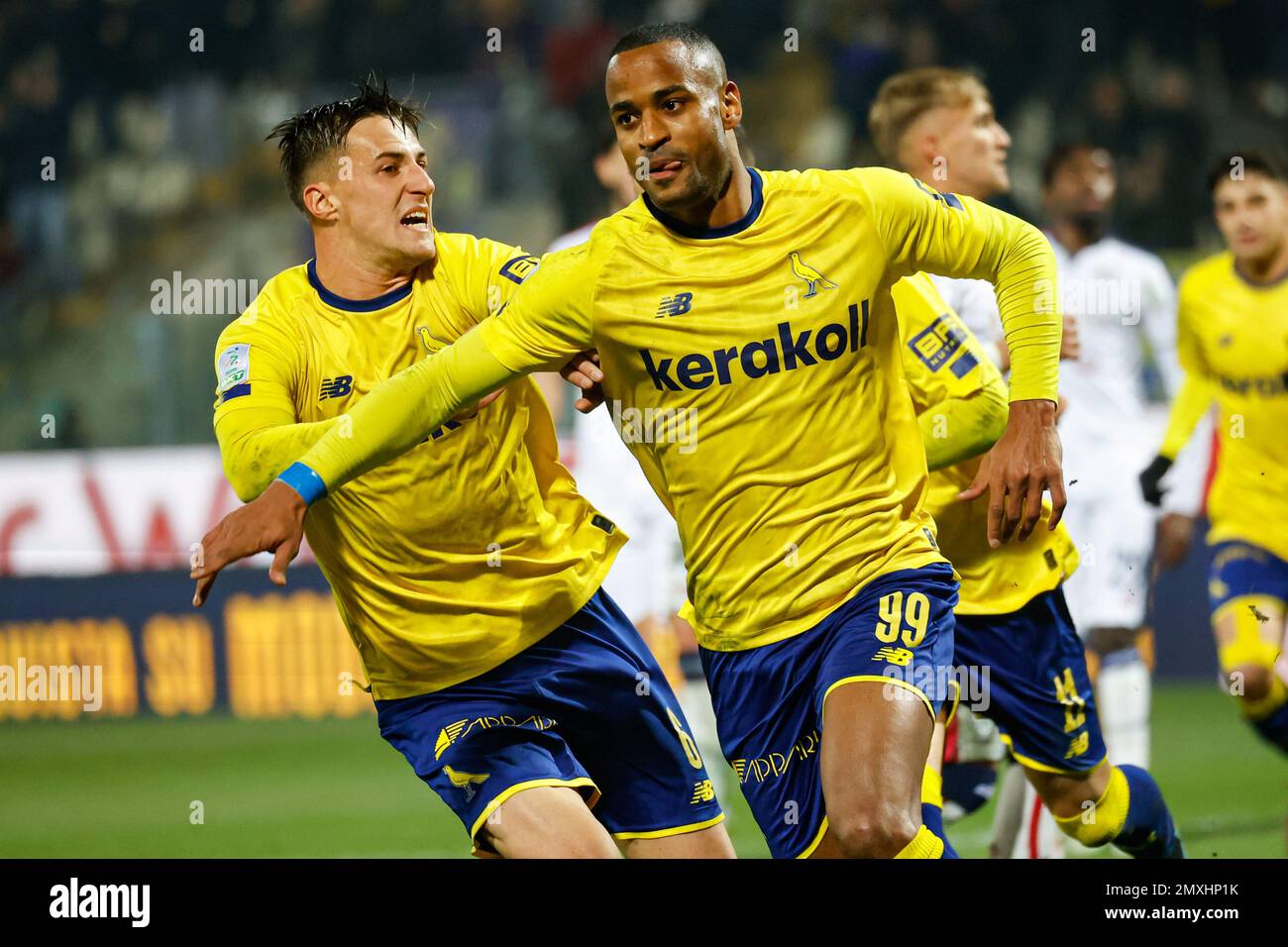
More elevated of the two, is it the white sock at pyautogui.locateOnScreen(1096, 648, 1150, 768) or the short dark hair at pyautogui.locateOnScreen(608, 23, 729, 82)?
the short dark hair at pyautogui.locateOnScreen(608, 23, 729, 82)

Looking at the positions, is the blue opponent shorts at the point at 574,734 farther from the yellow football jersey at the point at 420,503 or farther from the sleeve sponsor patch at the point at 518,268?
the sleeve sponsor patch at the point at 518,268

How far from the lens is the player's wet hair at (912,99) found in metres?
5.32

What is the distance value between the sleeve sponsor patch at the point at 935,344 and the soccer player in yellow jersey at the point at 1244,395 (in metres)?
2.25

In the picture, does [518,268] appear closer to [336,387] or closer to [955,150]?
[336,387]

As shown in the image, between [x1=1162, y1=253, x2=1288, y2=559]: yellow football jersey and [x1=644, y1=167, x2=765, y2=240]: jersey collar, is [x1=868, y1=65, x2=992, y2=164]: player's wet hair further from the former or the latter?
[x1=1162, y1=253, x2=1288, y2=559]: yellow football jersey

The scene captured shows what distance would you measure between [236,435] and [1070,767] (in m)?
2.49

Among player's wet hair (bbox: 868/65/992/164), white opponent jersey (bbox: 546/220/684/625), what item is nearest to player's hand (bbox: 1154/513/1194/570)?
white opponent jersey (bbox: 546/220/684/625)

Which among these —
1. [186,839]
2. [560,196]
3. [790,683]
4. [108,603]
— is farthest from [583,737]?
[560,196]

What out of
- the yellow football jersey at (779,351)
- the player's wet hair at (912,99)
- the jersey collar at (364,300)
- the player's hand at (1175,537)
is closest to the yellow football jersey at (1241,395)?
the player's hand at (1175,537)

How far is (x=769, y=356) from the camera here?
3717 millimetres

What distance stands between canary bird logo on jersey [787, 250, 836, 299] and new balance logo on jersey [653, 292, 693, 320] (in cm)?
24

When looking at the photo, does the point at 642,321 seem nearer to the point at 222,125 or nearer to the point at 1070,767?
the point at 1070,767

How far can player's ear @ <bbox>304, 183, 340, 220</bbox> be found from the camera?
4.30 metres

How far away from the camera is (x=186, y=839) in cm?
676
